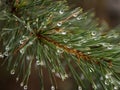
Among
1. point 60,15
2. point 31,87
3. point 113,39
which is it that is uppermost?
point 60,15

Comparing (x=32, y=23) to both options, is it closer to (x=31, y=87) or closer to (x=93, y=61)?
(x=93, y=61)

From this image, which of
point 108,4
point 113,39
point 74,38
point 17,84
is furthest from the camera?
point 108,4

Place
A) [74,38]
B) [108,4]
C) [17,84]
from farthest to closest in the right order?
[108,4] → [17,84] → [74,38]

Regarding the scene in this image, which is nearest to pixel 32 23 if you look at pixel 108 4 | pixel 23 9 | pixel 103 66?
pixel 23 9

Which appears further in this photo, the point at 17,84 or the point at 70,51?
the point at 17,84

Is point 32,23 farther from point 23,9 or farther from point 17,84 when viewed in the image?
point 17,84

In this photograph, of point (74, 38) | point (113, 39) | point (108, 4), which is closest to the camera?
point (74, 38)

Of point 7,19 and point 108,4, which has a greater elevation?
point 7,19

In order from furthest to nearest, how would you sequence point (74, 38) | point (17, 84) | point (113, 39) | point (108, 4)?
point (108, 4), point (17, 84), point (113, 39), point (74, 38)

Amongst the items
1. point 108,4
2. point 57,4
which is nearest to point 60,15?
point 57,4
